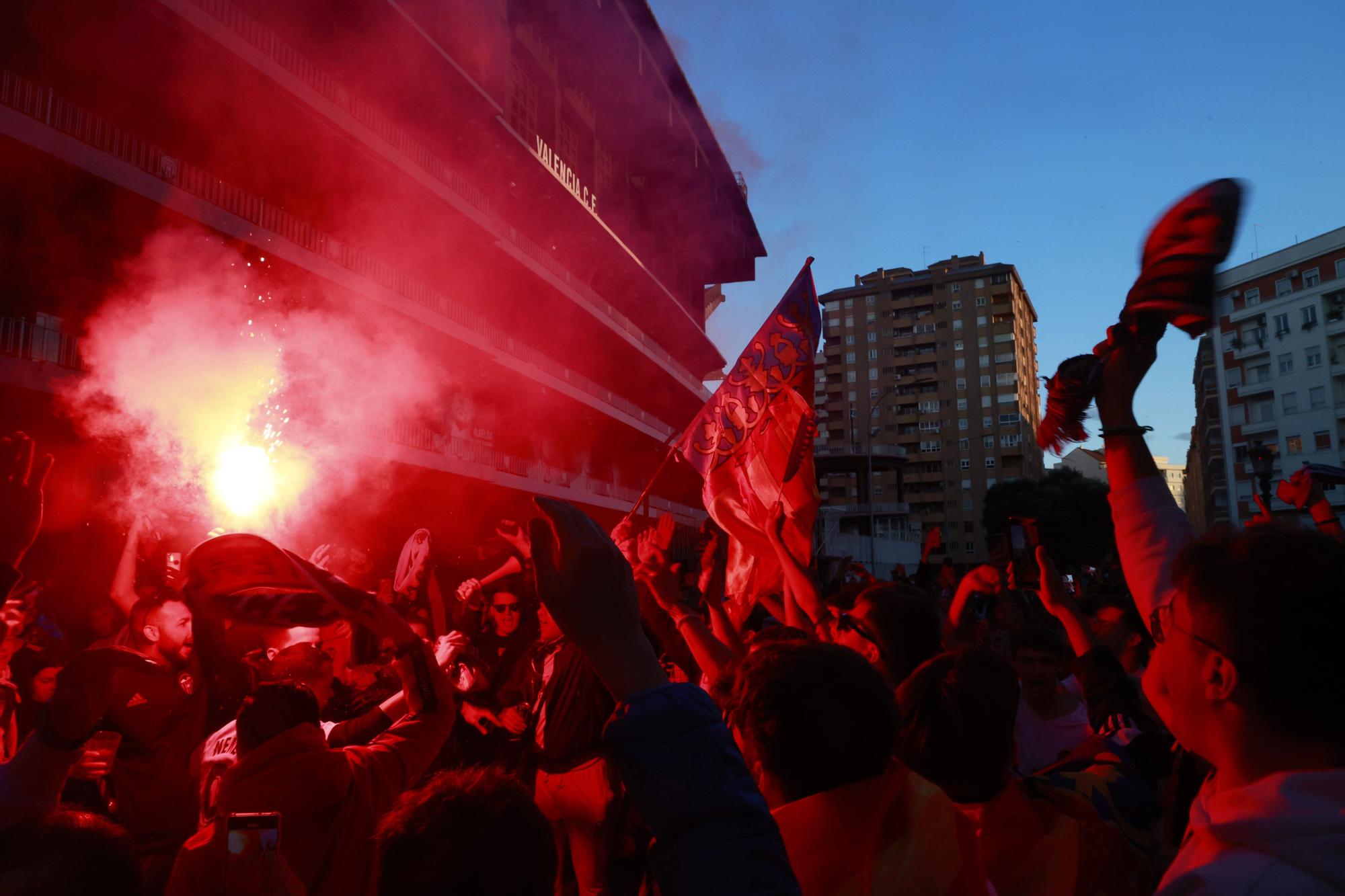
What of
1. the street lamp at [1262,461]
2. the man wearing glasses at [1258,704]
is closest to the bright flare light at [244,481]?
the man wearing glasses at [1258,704]

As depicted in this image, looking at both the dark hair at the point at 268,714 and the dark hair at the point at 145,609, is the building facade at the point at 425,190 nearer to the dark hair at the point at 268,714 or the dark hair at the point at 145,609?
the dark hair at the point at 145,609

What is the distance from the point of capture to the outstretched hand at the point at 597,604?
980mm

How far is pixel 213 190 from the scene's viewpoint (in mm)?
10773

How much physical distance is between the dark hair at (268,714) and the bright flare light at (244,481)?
8.44 meters

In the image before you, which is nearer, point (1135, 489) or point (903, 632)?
point (1135, 489)

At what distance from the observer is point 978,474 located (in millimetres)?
71062

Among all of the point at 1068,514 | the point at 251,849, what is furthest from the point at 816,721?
the point at 1068,514

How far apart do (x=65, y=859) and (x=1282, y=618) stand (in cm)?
170

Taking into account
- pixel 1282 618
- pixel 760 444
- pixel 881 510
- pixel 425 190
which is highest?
pixel 425 190

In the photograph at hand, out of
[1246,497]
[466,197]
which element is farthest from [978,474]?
[466,197]

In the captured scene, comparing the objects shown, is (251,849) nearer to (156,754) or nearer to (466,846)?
(466,846)

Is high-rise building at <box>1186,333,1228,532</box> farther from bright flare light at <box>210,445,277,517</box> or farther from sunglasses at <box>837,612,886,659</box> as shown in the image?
sunglasses at <box>837,612,886,659</box>

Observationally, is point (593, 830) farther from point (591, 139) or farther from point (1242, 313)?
point (1242, 313)

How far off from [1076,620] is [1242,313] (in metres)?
61.8
